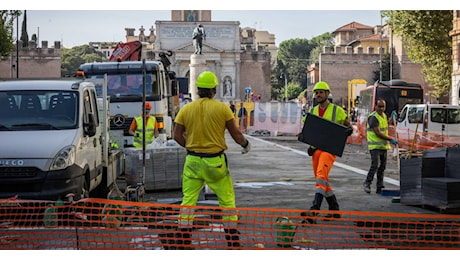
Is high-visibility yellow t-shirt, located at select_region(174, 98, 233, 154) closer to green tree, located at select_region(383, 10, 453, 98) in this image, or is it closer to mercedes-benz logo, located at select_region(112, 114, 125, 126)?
mercedes-benz logo, located at select_region(112, 114, 125, 126)

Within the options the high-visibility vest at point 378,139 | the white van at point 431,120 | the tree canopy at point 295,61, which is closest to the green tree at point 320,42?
the tree canopy at point 295,61

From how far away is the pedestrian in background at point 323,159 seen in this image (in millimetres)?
9961

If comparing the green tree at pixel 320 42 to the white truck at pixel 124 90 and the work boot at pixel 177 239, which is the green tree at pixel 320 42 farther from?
the work boot at pixel 177 239

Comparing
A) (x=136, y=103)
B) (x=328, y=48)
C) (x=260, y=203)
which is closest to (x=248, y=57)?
(x=328, y=48)

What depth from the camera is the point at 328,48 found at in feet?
346

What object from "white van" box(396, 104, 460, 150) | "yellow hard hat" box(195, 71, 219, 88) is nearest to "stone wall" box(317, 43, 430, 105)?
"white van" box(396, 104, 460, 150)

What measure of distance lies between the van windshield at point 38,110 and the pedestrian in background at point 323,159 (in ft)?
10.4

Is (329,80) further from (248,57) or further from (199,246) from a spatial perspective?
(199,246)

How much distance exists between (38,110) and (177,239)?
4.16 meters

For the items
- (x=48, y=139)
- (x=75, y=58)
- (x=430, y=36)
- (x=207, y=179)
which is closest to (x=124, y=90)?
(x=48, y=139)

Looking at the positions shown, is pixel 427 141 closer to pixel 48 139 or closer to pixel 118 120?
pixel 118 120

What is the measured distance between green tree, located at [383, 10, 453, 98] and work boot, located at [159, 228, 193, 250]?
4331 centimetres

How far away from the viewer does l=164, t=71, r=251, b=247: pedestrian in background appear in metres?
7.62

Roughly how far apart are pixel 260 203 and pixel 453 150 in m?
3.04
